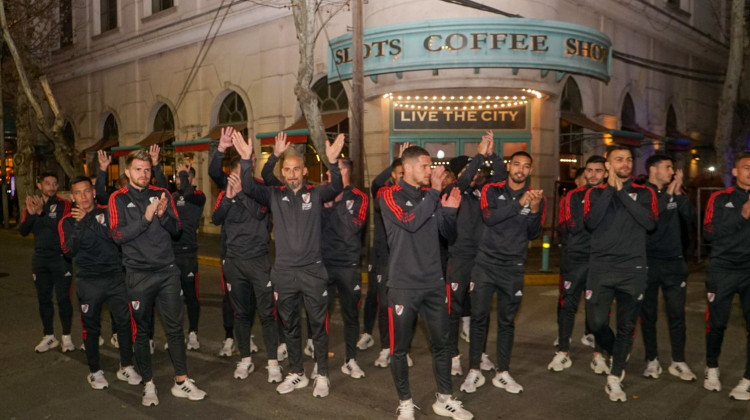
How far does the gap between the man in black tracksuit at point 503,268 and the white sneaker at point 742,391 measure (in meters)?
1.88

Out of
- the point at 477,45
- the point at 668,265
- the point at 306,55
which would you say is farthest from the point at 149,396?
the point at 477,45

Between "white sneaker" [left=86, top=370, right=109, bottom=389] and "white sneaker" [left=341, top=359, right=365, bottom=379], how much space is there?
235 cm

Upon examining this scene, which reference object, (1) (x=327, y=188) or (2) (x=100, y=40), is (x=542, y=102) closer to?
(1) (x=327, y=188)

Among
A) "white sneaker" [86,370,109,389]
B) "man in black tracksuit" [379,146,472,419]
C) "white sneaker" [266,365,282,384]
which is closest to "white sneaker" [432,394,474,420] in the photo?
"man in black tracksuit" [379,146,472,419]

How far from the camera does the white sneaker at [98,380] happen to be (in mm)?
5973

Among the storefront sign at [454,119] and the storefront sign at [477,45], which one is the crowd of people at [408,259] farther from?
the storefront sign at [454,119]

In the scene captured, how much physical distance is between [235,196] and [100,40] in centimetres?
2351

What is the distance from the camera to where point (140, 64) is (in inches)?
943

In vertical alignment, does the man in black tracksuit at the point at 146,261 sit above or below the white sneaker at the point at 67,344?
above

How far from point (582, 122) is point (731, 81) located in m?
4.59

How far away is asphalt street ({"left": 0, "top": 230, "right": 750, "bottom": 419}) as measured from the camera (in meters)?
5.30

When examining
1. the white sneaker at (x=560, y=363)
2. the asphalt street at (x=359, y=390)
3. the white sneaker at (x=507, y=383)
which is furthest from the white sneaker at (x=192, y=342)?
the white sneaker at (x=560, y=363)

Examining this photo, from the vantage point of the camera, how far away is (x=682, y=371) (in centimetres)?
606

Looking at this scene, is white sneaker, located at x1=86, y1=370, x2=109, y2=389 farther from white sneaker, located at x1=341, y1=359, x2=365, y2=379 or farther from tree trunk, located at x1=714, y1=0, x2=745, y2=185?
tree trunk, located at x1=714, y1=0, x2=745, y2=185
